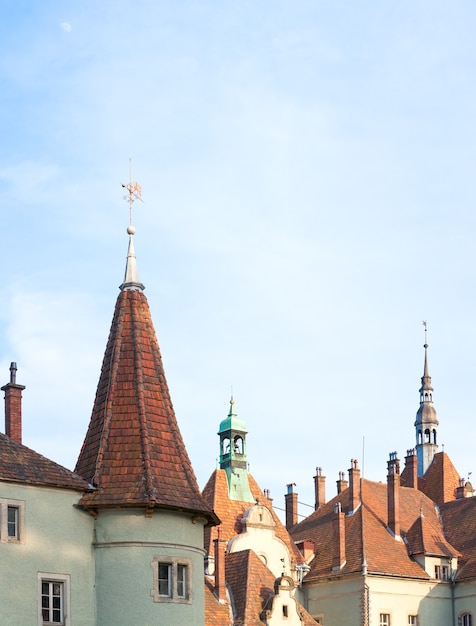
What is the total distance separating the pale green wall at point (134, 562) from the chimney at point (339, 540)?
37.7m

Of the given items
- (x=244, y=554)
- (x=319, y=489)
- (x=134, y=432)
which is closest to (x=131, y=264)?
(x=134, y=432)

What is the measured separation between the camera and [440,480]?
282ft

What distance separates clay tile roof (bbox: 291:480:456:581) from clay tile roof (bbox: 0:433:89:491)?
38084 mm

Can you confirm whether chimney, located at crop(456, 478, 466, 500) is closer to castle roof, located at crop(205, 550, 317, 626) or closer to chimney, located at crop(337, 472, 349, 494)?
chimney, located at crop(337, 472, 349, 494)

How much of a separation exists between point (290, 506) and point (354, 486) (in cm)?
806

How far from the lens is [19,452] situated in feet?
114

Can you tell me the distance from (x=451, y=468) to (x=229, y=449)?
2100 centimetres

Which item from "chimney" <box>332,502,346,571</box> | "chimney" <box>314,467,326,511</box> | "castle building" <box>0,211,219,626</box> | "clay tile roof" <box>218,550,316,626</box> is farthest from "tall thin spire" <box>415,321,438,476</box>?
"castle building" <box>0,211,219,626</box>

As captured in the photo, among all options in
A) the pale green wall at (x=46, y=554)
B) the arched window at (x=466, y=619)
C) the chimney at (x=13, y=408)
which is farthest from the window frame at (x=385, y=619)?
the pale green wall at (x=46, y=554)

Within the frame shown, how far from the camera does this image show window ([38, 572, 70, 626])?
32625 mm

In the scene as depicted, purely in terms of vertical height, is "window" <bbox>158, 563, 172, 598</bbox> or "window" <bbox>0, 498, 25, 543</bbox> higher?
"window" <bbox>0, 498, 25, 543</bbox>

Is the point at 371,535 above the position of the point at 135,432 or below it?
below

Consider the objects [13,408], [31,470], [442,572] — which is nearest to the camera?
[31,470]

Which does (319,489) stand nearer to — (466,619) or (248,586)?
(466,619)
